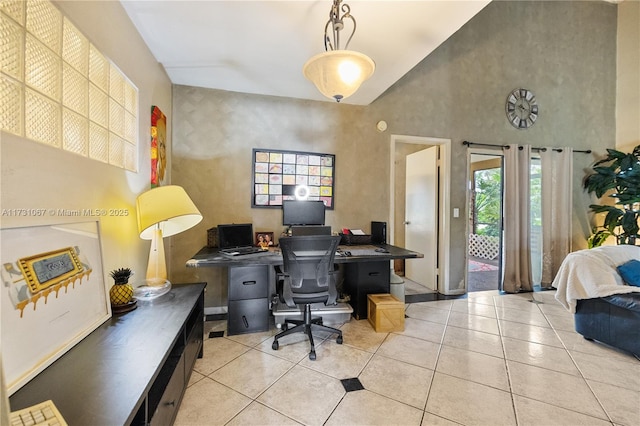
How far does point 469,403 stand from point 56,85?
9.14 ft

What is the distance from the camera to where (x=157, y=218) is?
5.28ft

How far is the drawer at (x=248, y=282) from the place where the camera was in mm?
2412

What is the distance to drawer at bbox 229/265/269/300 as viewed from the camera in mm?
2412

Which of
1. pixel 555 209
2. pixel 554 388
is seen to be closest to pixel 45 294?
pixel 554 388

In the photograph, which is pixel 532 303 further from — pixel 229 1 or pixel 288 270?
pixel 229 1

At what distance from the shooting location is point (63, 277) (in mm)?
1052

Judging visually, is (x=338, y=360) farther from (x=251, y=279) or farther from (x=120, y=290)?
(x=120, y=290)

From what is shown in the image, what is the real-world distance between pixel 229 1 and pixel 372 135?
84.4 inches

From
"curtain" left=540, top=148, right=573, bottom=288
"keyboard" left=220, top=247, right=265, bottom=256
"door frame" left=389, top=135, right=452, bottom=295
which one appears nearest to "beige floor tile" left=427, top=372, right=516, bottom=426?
"keyboard" left=220, top=247, right=265, bottom=256

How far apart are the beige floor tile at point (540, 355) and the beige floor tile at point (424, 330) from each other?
530 mm

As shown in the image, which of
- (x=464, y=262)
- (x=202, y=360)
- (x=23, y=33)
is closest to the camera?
(x=23, y=33)

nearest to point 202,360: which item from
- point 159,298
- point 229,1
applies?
point 159,298

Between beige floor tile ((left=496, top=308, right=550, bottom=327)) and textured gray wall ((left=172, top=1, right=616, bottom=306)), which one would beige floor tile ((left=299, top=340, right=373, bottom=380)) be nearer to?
textured gray wall ((left=172, top=1, right=616, bottom=306))

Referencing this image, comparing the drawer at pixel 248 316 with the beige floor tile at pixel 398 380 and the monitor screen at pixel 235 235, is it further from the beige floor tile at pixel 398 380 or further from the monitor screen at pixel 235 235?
the beige floor tile at pixel 398 380
